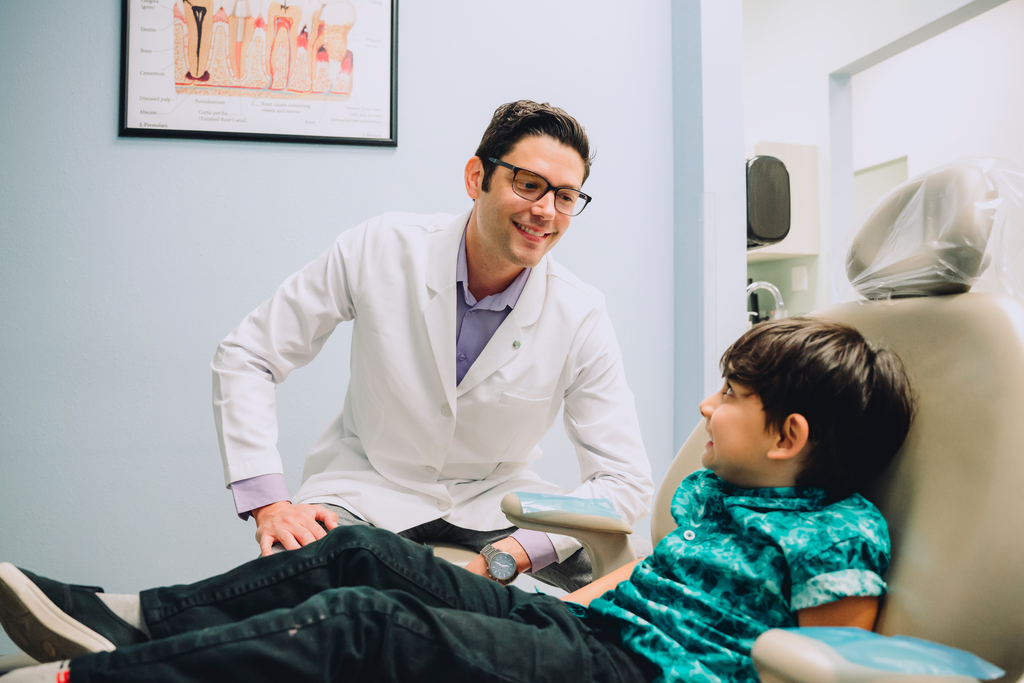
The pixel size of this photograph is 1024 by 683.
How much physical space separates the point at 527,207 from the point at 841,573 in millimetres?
840

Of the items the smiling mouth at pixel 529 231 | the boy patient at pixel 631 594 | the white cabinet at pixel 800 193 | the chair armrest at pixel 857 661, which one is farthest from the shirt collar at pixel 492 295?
the white cabinet at pixel 800 193

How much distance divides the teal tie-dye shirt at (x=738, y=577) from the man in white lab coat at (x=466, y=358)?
0.35 metres

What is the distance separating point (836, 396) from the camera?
0.77 m

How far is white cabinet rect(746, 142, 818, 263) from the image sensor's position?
3.34m

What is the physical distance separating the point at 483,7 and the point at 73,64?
43.1 inches

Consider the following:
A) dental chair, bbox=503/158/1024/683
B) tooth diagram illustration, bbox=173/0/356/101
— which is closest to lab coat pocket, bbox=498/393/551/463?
dental chair, bbox=503/158/1024/683

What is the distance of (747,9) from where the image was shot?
384 cm

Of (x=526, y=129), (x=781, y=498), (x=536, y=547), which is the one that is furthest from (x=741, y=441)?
(x=526, y=129)

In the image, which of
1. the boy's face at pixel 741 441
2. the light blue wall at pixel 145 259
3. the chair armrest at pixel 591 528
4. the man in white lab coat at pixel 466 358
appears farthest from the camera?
the light blue wall at pixel 145 259

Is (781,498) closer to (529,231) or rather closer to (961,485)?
(961,485)

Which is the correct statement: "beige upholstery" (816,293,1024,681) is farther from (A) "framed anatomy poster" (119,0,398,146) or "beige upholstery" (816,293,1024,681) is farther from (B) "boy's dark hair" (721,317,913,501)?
(A) "framed anatomy poster" (119,0,398,146)

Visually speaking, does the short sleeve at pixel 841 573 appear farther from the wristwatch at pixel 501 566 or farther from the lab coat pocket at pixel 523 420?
the lab coat pocket at pixel 523 420

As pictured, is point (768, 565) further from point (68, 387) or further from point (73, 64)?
point (73, 64)

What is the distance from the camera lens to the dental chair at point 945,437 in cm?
59
